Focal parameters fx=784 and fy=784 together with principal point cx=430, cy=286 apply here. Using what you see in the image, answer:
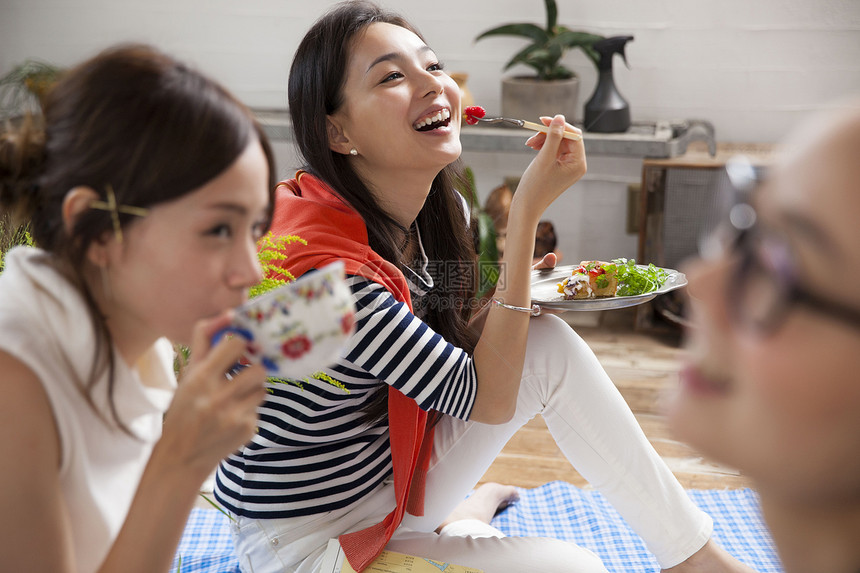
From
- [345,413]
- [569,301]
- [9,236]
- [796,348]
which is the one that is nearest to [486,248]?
[569,301]

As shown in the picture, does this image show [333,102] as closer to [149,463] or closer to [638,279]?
[638,279]

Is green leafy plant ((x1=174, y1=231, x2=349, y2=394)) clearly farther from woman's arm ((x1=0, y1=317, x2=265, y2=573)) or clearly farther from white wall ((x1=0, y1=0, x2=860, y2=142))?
white wall ((x1=0, y1=0, x2=860, y2=142))

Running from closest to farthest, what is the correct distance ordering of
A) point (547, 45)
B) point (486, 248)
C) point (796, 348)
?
point (796, 348), point (486, 248), point (547, 45)

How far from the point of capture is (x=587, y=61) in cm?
290

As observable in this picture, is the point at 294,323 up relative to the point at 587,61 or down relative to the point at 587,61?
down

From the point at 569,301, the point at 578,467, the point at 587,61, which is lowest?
the point at 578,467

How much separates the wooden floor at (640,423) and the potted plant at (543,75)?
2.55 feet

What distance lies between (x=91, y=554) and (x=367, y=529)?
495 mm

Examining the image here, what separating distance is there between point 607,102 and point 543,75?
277 millimetres

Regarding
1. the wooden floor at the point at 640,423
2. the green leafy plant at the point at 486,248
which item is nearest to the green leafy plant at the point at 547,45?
the green leafy plant at the point at 486,248

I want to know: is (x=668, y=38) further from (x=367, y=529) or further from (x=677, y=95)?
(x=367, y=529)

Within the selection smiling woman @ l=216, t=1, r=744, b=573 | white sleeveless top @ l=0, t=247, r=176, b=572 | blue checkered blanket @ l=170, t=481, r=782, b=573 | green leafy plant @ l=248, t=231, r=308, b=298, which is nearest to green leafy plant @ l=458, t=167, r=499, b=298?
blue checkered blanket @ l=170, t=481, r=782, b=573

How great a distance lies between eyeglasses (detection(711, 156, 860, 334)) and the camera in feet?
1.67

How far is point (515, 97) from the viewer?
2.73 metres
